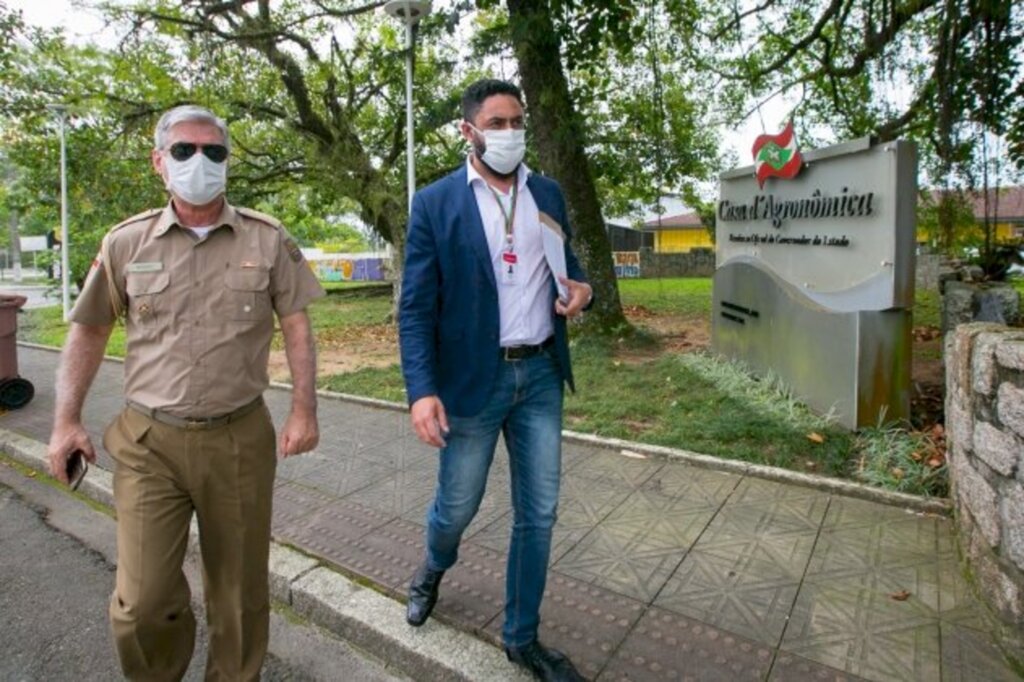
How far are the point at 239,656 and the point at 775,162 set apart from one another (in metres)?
6.08

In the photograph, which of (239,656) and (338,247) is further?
(338,247)

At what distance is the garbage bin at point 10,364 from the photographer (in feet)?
24.0

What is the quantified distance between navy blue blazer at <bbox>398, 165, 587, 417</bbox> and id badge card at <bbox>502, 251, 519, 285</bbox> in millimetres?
54

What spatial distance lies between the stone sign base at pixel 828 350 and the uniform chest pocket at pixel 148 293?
4645mm

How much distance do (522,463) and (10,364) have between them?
715 centimetres

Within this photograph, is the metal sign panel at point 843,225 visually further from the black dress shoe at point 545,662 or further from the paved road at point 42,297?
the paved road at point 42,297

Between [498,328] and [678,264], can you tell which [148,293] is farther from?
[678,264]

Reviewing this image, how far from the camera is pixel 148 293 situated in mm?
2355

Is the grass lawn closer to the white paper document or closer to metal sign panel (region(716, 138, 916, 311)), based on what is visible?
metal sign panel (region(716, 138, 916, 311))

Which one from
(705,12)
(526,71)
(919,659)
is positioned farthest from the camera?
(705,12)

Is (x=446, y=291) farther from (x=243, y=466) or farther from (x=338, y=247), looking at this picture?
(x=338, y=247)

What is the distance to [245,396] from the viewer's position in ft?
8.09

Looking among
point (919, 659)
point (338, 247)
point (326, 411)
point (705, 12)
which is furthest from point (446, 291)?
Answer: point (338, 247)

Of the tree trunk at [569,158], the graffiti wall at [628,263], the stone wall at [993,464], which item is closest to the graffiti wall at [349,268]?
the graffiti wall at [628,263]
